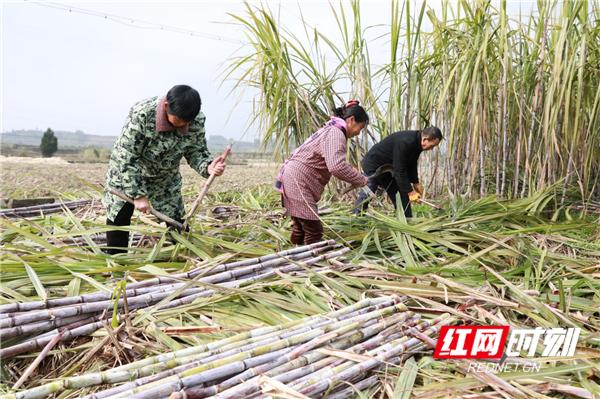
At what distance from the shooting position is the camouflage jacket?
6.86 feet

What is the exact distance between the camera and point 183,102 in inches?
75.5

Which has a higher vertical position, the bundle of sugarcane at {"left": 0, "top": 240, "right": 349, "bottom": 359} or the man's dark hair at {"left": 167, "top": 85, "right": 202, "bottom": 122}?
the man's dark hair at {"left": 167, "top": 85, "right": 202, "bottom": 122}

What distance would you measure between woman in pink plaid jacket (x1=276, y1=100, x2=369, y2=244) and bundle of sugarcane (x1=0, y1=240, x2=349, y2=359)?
475 millimetres

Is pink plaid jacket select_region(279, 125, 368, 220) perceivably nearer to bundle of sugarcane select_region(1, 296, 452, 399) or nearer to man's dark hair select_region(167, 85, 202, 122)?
man's dark hair select_region(167, 85, 202, 122)

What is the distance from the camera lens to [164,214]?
7.79ft

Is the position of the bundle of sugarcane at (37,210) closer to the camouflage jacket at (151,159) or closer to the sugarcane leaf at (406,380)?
the camouflage jacket at (151,159)

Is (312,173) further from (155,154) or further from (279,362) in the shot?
(279,362)

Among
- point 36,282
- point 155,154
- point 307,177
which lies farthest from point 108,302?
point 307,177

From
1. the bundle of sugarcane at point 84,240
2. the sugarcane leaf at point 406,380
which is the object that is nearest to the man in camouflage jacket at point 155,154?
the bundle of sugarcane at point 84,240

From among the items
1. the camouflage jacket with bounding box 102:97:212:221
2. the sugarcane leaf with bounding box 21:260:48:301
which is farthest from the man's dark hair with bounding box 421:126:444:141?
the sugarcane leaf with bounding box 21:260:48:301

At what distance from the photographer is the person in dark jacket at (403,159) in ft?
10.2

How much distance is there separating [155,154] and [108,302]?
0.82 metres

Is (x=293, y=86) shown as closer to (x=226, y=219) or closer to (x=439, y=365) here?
(x=226, y=219)

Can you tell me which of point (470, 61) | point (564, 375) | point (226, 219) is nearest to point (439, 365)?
point (564, 375)
